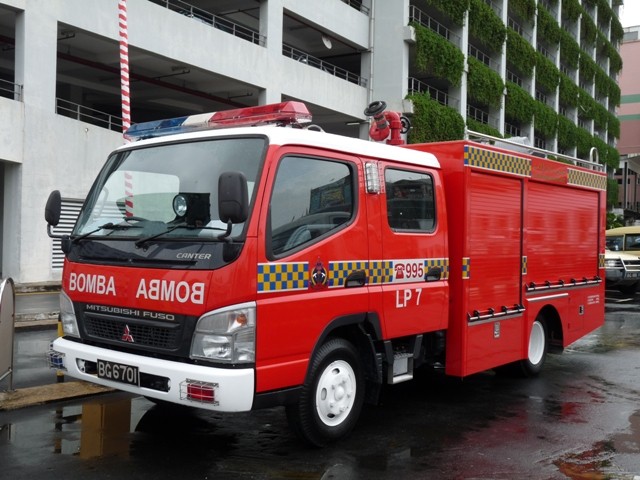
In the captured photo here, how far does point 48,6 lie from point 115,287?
13.5 meters

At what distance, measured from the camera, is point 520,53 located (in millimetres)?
36812

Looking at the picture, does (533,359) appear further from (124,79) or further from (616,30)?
(616,30)

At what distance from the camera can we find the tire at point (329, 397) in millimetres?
4969

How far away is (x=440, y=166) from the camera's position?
258 inches

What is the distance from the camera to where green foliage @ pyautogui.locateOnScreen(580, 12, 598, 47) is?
163 feet

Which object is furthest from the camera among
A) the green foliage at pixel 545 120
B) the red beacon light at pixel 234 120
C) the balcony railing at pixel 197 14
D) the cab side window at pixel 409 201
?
the green foliage at pixel 545 120

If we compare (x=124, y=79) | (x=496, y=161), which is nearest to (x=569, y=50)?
(x=124, y=79)

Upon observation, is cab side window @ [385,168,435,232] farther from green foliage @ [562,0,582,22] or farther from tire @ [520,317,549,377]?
green foliage @ [562,0,582,22]

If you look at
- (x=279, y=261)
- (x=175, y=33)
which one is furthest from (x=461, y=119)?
(x=279, y=261)

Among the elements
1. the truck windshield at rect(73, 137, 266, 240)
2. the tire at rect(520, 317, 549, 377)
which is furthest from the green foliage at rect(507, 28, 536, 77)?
the truck windshield at rect(73, 137, 266, 240)

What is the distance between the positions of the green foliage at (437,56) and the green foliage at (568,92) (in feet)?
58.1

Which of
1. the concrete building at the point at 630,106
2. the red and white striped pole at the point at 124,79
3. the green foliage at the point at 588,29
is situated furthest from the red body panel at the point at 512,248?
the concrete building at the point at 630,106

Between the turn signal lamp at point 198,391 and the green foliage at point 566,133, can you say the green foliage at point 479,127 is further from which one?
the turn signal lamp at point 198,391

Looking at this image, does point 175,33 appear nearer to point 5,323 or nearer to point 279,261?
point 5,323
